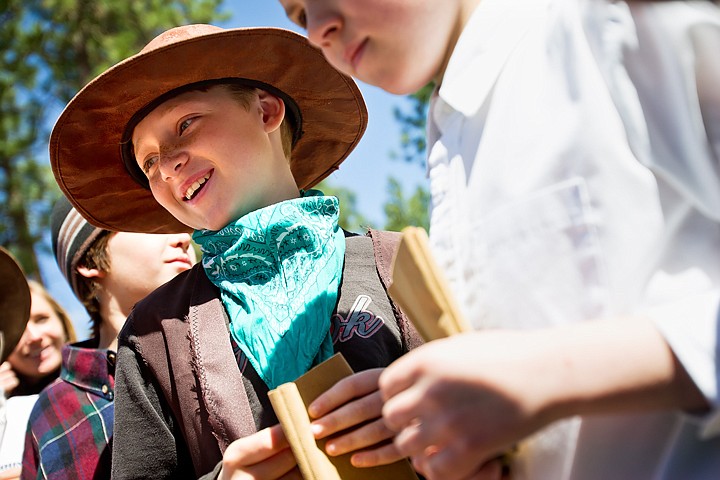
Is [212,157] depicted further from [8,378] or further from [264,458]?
[8,378]

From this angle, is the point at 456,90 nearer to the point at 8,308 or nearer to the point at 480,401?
the point at 480,401

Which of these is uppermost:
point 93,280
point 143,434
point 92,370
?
point 143,434

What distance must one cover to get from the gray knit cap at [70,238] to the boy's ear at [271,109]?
140 cm

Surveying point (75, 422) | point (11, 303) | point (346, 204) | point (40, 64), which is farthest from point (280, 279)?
point (346, 204)

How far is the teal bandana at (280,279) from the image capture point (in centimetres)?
164

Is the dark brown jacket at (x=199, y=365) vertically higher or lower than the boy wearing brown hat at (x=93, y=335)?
higher

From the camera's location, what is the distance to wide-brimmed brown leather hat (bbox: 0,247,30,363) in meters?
3.25

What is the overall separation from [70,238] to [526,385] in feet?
9.40

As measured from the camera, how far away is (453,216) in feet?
3.61

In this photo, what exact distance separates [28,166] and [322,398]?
467 inches

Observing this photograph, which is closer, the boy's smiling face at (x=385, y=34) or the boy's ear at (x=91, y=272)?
the boy's smiling face at (x=385, y=34)

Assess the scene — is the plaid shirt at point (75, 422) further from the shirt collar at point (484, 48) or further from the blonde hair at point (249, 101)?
the shirt collar at point (484, 48)

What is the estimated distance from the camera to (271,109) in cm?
208

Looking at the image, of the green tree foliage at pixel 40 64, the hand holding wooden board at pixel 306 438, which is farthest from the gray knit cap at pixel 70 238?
the green tree foliage at pixel 40 64
